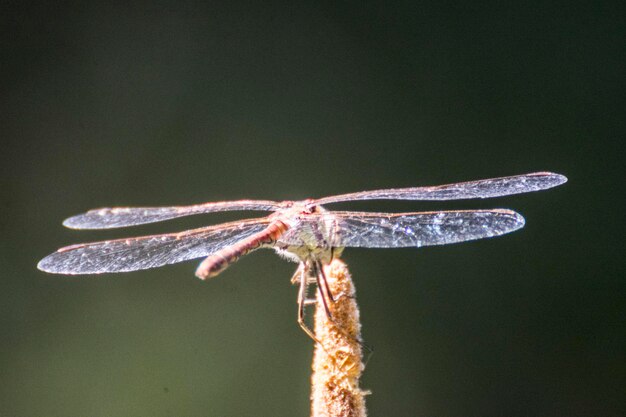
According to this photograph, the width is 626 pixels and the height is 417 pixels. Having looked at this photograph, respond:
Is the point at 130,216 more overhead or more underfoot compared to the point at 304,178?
more underfoot

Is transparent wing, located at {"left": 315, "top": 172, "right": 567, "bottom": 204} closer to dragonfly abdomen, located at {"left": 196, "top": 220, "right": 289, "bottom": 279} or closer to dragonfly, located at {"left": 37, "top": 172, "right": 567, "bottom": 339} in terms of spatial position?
dragonfly, located at {"left": 37, "top": 172, "right": 567, "bottom": 339}

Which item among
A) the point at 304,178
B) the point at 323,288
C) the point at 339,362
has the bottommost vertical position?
the point at 339,362

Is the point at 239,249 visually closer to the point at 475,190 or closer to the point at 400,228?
the point at 400,228

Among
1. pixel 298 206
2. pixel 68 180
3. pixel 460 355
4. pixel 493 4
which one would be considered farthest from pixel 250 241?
pixel 493 4

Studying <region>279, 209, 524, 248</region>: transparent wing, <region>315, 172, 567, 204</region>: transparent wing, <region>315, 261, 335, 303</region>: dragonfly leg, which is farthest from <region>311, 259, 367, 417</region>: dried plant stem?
<region>315, 172, 567, 204</region>: transparent wing

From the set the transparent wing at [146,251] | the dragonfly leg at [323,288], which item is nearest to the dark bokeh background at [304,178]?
the transparent wing at [146,251]

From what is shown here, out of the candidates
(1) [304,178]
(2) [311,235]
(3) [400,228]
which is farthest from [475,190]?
(1) [304,178]

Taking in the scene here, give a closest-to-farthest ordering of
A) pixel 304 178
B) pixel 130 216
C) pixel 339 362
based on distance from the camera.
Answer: pixel 339 362
pixel 130 216
pixel 304 178

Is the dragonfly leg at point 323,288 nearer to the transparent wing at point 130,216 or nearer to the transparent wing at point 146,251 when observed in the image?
the transparent wing at point 146,251
